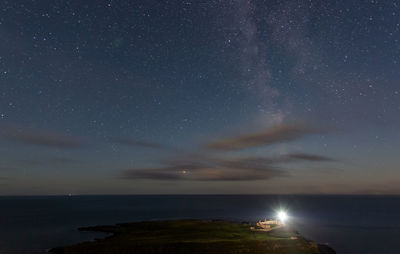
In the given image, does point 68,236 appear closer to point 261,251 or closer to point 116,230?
point 116,230

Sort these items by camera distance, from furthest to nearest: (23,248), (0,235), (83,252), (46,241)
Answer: (0,235)
(46,241)
(23,248)
(83,252)

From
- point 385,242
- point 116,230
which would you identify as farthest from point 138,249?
point 385,242

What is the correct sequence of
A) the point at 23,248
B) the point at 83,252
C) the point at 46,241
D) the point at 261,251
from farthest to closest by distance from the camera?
the point at 46,241 → the point at 23,248 → the point at 83,252 → the point at 261,251

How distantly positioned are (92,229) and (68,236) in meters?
9.46

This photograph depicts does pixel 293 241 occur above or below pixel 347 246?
above

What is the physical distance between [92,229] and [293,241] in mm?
55174

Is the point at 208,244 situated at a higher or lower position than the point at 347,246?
higher

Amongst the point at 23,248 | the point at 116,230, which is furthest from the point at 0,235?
the point at 116,230

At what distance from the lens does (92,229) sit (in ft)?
263

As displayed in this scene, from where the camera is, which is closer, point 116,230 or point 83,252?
point 83,252

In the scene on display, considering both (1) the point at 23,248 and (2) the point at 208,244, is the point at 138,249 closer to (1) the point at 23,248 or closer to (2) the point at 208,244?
(2) the point at 208,244

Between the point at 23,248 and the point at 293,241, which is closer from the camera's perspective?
the point at 293,241

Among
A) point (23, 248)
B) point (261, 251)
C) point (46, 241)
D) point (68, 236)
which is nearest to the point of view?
point (261, 251)

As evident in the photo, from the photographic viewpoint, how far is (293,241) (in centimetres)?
4966
